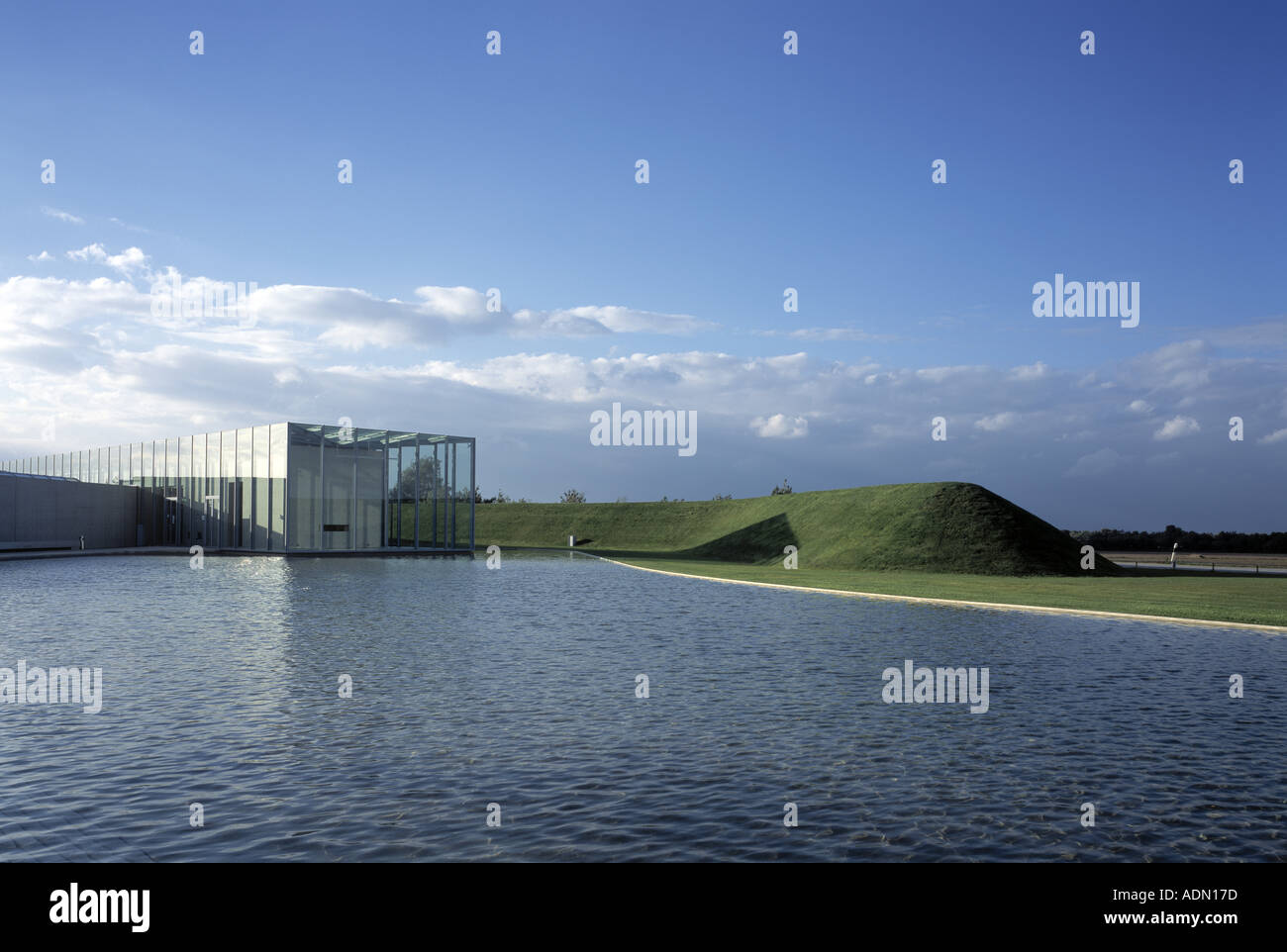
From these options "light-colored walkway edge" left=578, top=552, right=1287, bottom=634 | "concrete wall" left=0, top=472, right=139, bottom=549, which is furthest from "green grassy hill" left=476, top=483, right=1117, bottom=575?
"concrete wall" left=0, top=472, right=139, bottom=549

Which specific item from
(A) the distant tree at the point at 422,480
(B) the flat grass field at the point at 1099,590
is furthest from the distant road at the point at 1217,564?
(A) the distant tree at the point at 422,480

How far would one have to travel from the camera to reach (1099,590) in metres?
30.2

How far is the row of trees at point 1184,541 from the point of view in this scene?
65.5m

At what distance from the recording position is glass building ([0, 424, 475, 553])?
5006 centimetres

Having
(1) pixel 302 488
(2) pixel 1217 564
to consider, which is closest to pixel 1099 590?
(2) pixel 1217 564

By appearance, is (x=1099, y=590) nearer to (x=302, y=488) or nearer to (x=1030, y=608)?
(x=1030, y=608)

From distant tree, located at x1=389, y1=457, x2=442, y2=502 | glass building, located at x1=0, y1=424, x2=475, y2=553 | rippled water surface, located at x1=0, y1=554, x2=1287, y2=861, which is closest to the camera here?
rippled water surface, located at x1=0, y1=554, x2=1287, y2=861

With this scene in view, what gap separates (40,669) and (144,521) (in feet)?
167

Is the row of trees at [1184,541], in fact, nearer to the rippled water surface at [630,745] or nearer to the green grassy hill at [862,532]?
the green grassy hill at [862,532]

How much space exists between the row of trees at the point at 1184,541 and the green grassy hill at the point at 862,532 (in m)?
20.4

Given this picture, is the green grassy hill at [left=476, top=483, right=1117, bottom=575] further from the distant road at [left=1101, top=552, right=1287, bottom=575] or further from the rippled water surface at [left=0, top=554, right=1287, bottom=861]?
the rippled water surface at [left=0, top=554, right=1287, bottom=861]

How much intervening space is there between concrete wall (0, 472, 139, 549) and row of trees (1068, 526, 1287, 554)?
6346 cm

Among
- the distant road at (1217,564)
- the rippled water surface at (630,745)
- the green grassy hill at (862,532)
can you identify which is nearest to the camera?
the rippled water surface at (630,745)

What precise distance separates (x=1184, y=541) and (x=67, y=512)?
7446cm
